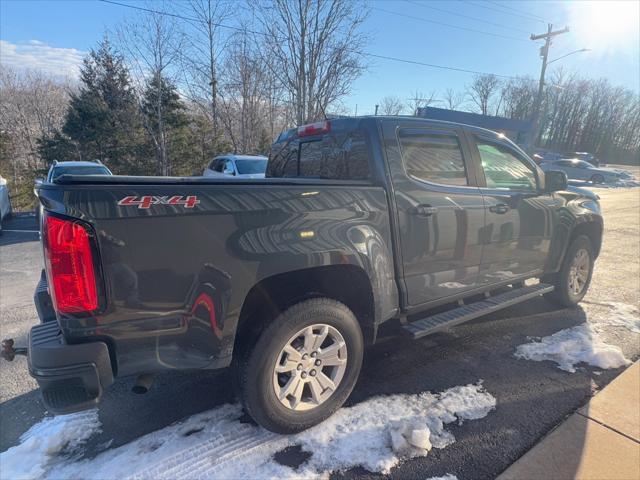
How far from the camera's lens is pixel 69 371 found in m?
1.75

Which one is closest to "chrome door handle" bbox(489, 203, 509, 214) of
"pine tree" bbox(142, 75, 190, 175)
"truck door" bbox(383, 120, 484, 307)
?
"truck door" bbox(383, 120, 484, 307)

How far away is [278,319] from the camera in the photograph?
7.39 ft

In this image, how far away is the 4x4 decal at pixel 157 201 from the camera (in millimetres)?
1762

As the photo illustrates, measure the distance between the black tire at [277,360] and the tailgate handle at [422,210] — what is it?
897 mm

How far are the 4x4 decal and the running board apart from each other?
75.6 inches

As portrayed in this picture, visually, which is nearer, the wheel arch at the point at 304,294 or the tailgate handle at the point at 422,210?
the wheel arch at the point at 304,294

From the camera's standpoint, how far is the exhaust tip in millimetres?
2071

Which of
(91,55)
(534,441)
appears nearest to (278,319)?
(534,441)

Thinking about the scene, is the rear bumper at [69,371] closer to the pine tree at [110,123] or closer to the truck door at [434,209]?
the truck door at [434,209]

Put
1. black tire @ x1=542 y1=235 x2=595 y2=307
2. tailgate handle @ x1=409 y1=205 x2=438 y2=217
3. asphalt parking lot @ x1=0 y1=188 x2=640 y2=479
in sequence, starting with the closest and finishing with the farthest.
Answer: asphalt parking lot @ x1=0 y1=188 x2=640 y2=479
tailgate handle @ x1=409 y1=205 x2=438 y2=217
black tire @ x1=542 y1=235 x2=595 y2=307

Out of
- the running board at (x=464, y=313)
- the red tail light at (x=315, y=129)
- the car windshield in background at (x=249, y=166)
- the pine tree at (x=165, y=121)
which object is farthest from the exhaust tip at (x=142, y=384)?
the pine tree at (x=165, y=121)

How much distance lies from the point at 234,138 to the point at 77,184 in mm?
19627

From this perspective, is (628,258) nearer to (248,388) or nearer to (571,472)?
(571,472)

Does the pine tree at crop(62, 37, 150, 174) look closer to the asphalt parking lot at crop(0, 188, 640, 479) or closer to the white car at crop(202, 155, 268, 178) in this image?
the white car at crop(202, 155, 268, 178)
